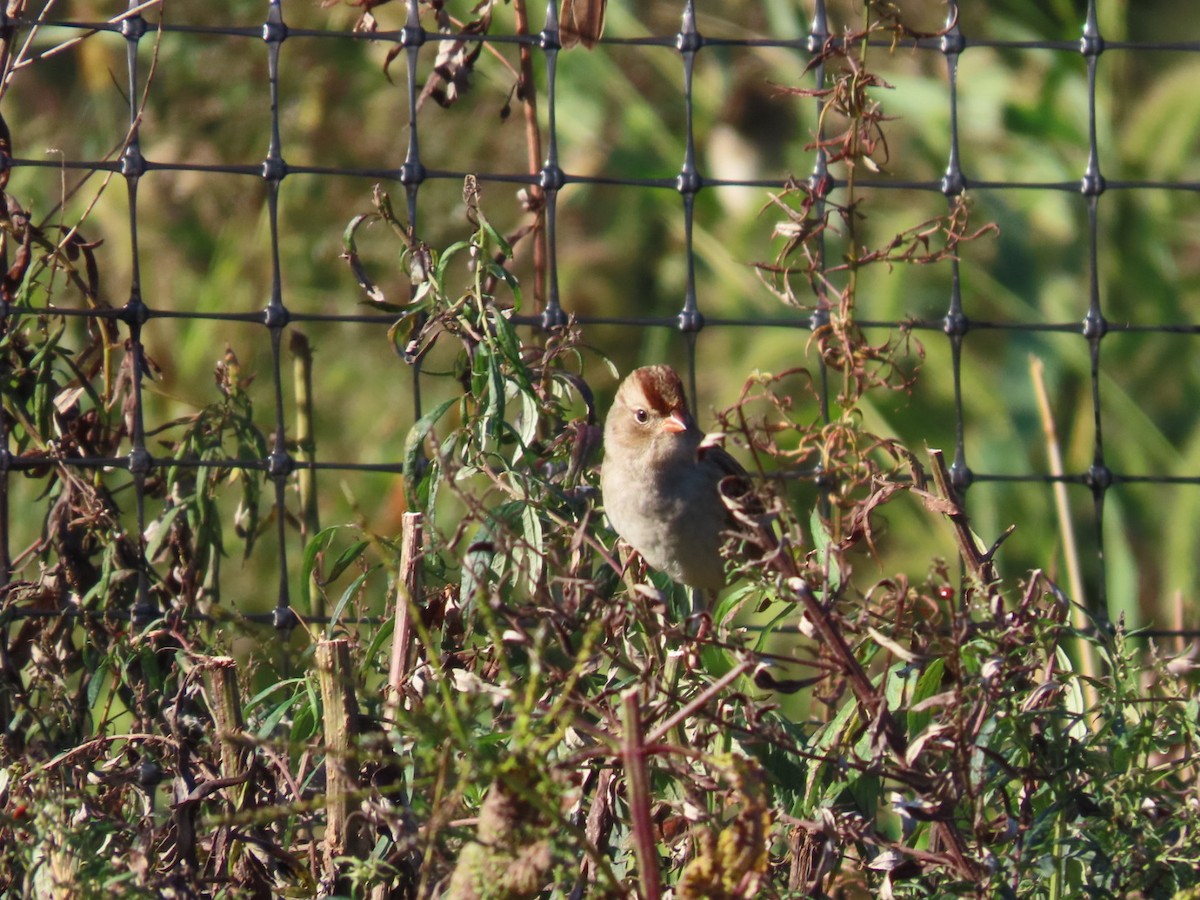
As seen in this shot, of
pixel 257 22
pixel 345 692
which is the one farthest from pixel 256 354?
pixel 345 692

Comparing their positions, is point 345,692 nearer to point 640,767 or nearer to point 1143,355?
point 640,767

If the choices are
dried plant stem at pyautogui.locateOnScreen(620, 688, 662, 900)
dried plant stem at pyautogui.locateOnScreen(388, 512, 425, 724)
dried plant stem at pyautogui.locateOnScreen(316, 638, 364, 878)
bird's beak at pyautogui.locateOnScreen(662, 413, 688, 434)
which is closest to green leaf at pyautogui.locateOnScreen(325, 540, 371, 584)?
dried plant stem at pyautogui.locateOnScreen(388, 512, 425, 724)

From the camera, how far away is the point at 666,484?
270cm

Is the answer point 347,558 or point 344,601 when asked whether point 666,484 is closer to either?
point 347,558

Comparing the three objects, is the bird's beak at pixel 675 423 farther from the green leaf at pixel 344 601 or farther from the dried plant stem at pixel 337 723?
the dried plant stem at pixel 337 723

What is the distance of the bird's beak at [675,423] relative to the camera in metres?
2.74

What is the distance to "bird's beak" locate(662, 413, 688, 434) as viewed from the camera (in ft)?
8.98

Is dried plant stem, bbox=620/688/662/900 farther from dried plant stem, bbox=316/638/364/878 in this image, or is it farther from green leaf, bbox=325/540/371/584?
green leaf, bbox=325/540/371/584

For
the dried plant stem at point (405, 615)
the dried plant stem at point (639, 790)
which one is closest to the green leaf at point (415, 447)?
the dried plant stem at point (405, 615)

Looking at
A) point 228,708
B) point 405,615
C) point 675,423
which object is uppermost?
point 675,423

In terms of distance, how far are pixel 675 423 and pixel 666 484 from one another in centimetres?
12

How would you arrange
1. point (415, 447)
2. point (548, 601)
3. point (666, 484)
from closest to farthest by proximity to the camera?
1. point (548, 601)
2. point (415, 447)
3. point (666, 484)

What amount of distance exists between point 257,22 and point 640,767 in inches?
206

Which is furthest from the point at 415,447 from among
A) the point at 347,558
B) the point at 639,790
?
the point at 639,790
